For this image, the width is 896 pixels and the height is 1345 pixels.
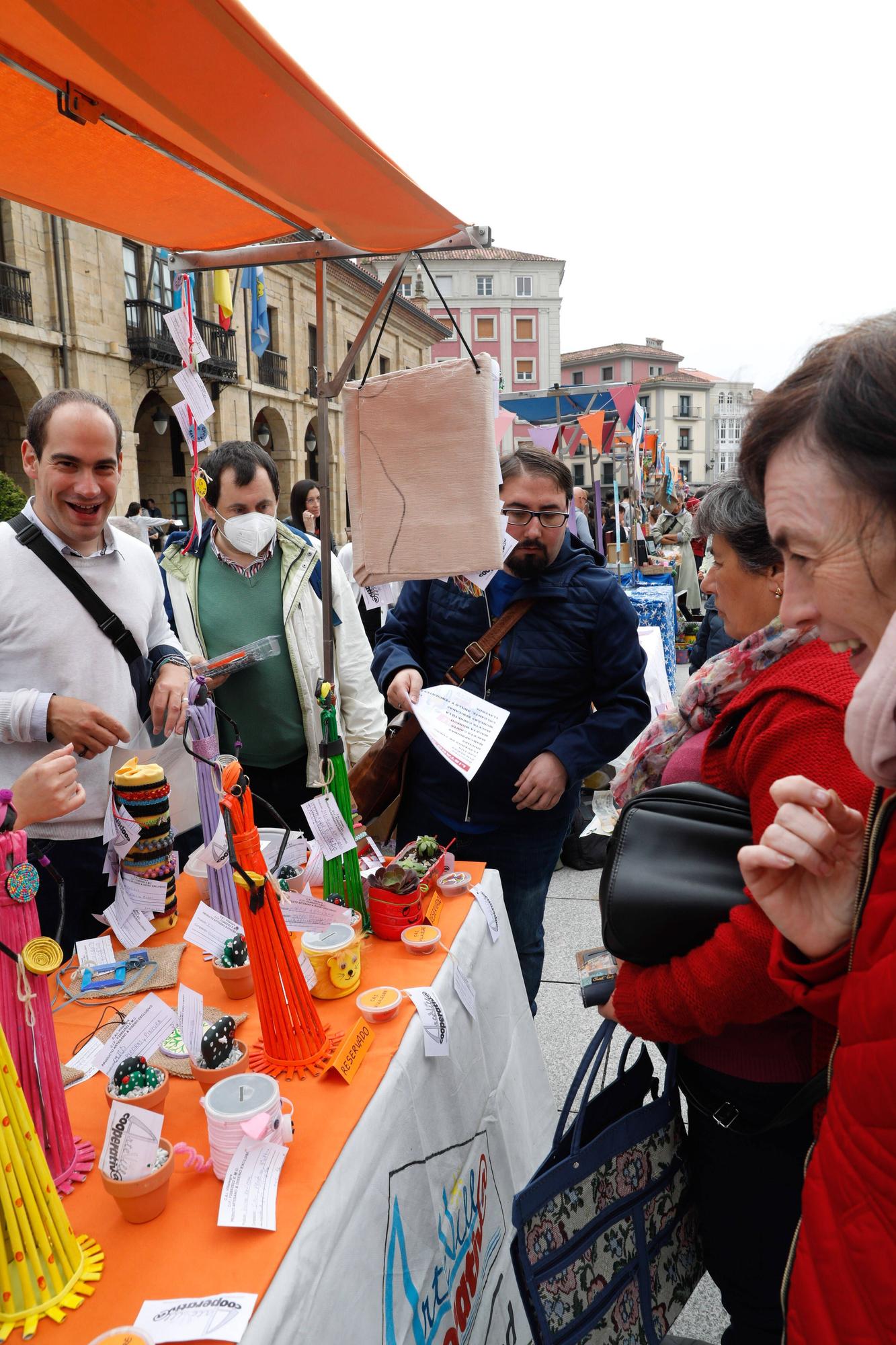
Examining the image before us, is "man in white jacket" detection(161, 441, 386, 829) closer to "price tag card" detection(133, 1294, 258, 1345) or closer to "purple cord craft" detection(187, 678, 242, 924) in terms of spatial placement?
"purple cord craft" detection(187, 678, 242, 924)

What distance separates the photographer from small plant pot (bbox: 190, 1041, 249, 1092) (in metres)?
1.24

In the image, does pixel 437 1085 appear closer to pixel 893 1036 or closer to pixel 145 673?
pixel 893 1036

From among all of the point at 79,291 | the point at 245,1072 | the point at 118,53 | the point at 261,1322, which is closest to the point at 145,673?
the point at 245,1072

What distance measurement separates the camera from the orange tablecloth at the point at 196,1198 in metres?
0.93

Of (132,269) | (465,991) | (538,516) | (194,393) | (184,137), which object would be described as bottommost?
(465,991)

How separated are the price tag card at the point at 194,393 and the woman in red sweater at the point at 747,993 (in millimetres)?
1939

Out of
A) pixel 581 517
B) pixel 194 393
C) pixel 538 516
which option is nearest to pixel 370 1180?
pixel 538 516

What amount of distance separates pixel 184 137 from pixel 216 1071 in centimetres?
180

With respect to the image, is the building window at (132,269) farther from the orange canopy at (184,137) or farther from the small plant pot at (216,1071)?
the small plant pot at (216,1071)

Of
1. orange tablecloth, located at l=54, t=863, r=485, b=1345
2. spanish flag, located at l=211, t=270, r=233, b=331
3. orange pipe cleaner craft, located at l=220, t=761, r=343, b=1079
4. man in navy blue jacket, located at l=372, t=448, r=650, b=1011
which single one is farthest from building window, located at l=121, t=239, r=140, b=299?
orange tablecloth, located at l=54, t=863, r=485, b=1345

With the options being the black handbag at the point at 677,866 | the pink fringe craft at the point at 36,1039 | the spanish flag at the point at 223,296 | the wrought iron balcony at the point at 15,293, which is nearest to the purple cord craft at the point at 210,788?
the pink fringe craft at the point at 36,1039

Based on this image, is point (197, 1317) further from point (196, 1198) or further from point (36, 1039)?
point (36, 1039)

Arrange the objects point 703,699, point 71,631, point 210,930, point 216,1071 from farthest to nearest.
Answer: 1. point 71,631
2. point 210,930
3. point 703,699
4. point 216,1071

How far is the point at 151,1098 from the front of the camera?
3.81 ft
